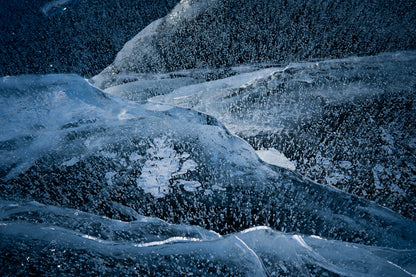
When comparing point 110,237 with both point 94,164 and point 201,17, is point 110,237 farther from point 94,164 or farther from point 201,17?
point 201,17

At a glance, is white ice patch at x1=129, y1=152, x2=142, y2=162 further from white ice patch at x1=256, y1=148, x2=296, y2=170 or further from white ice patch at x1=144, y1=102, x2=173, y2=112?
white ice patch at x1=256, y1=148, x2=296, y2=170

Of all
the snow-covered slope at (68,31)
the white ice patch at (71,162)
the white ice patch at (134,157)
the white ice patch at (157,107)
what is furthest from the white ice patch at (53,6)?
the white ice patch at (134,157)

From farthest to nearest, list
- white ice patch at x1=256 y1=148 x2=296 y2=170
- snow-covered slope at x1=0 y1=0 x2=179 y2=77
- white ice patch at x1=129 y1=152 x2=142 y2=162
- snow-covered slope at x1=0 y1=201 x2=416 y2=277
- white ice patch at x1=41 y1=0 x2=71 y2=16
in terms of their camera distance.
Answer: white ice patch at x1=41 y1=0 x2=71 y2=16
snow-covered slope at x1=0 y1=0 x2=179 y2=77
white ice patch at x1=256 y1=148 x2=296 y2=170
white ice patch at x1=129 y1=152 x2=142 y2=162
snow-covered slope at x1=0 y1=201 x2=416 y2=277

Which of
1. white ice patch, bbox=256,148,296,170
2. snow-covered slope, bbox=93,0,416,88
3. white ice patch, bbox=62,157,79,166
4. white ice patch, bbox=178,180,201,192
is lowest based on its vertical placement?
white ice patch, bbox=256,148,296,170

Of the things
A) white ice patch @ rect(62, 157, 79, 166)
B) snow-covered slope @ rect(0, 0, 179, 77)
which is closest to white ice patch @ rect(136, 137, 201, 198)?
white ice patch @ rect(62, 157, 79, 166)

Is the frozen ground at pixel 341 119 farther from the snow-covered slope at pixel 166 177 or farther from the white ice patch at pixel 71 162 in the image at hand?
the white ice patch at pixel 71 162

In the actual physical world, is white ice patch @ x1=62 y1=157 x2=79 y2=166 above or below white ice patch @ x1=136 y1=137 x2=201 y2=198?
above

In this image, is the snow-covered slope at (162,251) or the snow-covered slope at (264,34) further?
the snow-covered slope at (264,34)

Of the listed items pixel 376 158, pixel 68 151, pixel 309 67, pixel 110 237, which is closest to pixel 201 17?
pixel 309 67
